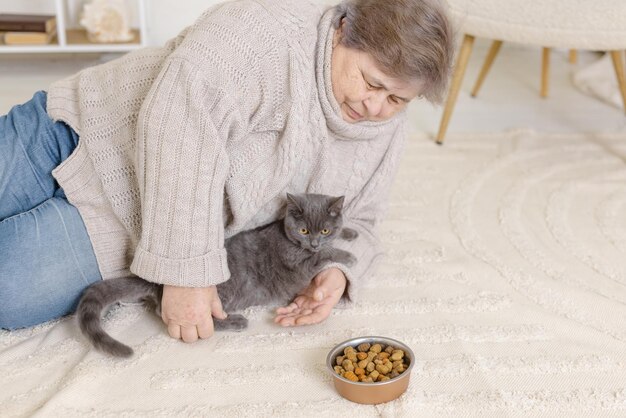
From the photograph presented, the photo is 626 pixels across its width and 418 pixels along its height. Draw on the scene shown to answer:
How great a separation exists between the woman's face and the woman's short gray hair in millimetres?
16

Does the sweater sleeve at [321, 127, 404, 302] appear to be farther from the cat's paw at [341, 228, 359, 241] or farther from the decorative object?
the decorative object

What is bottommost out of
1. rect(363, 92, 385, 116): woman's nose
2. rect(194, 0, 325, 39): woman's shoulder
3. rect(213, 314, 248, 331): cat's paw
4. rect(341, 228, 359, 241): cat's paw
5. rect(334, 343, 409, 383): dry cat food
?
rect(213, 314, 248, 331): cat's paw

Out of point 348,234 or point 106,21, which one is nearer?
point 348,234

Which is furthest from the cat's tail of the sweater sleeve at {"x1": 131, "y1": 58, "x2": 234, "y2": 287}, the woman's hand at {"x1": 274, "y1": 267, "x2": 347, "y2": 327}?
the woman's hand at {"x1": 274, "y1": 267, "x2": 347, "y2": 327}

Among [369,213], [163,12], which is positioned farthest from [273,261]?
[163,12]

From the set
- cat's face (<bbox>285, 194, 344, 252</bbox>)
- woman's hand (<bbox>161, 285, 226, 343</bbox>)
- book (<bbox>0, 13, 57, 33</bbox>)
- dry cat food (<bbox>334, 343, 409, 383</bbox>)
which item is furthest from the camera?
book (<bbox>0, 13, 57, 33</bbox>)

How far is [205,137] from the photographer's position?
1.23m

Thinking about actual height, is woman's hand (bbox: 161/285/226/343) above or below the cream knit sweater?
below

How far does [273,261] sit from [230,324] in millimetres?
152

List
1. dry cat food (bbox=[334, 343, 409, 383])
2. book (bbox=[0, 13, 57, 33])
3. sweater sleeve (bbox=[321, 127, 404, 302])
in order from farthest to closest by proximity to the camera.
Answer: book (bbox=[0, 13, 57, 33]) < sweater sleeve (bbox=[321, 127, 404, 302]) < dry cat food (bbox=[334, 343, 409, 383])

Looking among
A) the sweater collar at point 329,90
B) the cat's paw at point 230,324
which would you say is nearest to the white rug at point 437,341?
the cat's paw at point 230,324

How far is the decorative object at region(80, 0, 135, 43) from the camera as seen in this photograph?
298cm

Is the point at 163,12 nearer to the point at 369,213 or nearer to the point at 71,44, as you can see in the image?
the point at 71,44

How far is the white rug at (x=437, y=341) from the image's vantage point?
1.20m
